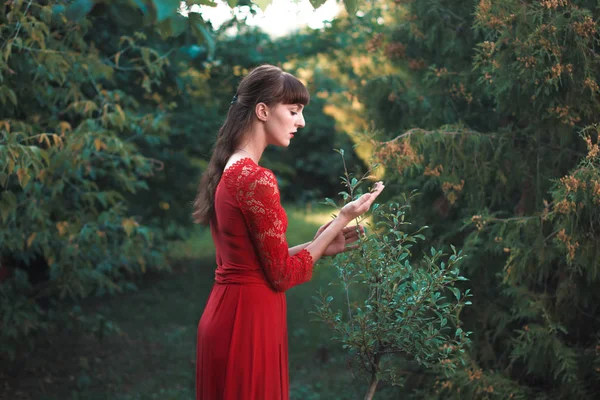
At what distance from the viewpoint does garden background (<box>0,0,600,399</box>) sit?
11.3 ft

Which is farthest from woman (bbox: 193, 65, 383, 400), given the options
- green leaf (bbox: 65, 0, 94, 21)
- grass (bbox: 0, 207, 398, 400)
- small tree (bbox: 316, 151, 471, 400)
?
grass (bbox: 0, 207, 398, 400)

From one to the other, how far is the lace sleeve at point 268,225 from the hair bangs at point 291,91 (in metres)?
0.32

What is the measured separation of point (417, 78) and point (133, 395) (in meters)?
3.44

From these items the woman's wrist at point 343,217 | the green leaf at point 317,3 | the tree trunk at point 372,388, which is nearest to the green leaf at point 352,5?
the green leaf at point 317,3

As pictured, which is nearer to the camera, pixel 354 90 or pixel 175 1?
pixel 175 1

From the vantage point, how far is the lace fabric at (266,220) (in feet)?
7.85

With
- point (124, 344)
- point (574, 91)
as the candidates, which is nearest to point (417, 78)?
point (574, 91)

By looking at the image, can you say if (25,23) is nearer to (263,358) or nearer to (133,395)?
(263,358)

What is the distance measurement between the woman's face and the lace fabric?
0.19m

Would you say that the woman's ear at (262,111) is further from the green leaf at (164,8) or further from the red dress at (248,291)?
the green leaf at (164,8)

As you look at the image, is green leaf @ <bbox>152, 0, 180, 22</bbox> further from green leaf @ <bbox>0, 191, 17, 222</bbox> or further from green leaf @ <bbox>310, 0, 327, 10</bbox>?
green leaf @ <bbox>0, 191, 17, 222</bbox>

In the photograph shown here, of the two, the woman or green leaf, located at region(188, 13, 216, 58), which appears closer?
green leaf, located at region(188, 13, 216, 58)

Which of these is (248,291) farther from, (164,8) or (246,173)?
(164,8)

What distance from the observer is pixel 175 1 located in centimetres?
174
